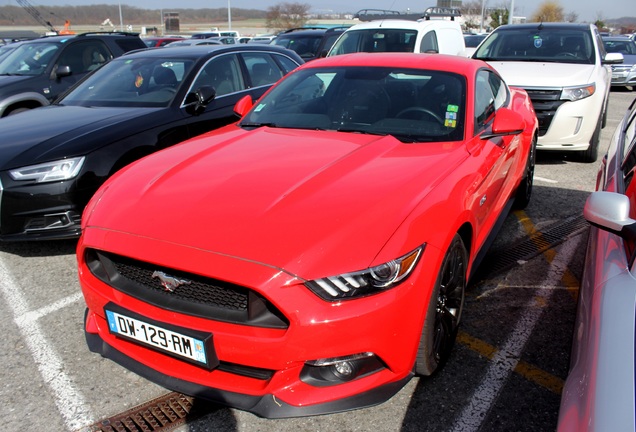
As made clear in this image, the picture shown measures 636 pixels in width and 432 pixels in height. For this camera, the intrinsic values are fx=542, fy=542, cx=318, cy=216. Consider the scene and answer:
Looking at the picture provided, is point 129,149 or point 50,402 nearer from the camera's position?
point 50,402

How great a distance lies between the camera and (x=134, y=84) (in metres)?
5.37

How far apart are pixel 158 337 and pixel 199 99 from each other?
324 centimetres

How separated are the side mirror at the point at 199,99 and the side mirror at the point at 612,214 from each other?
12.4 ft

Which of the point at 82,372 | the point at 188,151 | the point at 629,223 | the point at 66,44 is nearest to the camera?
the point at 629,223

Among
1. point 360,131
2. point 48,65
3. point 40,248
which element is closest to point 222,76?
point 40,248

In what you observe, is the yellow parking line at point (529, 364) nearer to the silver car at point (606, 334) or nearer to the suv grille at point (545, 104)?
the silver car at point (606, 334)

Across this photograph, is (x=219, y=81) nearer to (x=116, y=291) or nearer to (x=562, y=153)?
(x=116, y=291)

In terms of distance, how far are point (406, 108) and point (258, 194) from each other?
1445 mm

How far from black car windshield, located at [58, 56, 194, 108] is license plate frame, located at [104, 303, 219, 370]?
10.1 feet

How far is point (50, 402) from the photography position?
266 centimetres

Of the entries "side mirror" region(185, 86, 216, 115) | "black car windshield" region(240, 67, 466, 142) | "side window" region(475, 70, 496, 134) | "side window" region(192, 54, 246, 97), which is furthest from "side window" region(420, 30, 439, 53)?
"black car windshield" region(240, 67, 466, 142)

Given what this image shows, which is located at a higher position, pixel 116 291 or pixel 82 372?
pixel 116 291

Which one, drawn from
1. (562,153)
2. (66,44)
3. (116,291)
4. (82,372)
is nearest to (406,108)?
(116,291)

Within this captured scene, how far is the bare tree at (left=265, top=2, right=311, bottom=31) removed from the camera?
172 ft
